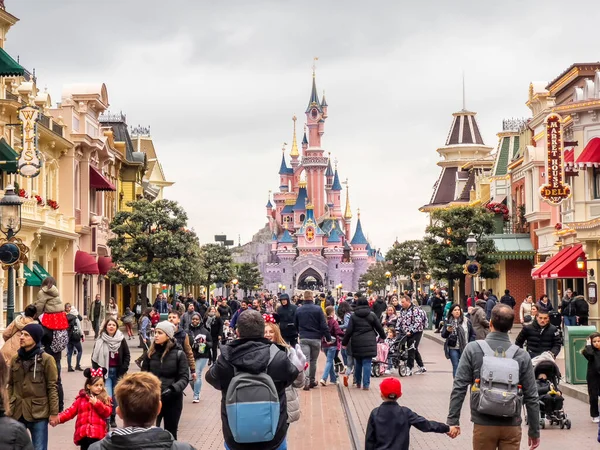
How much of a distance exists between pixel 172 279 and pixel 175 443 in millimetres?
37055

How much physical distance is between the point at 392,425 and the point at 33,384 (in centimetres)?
353

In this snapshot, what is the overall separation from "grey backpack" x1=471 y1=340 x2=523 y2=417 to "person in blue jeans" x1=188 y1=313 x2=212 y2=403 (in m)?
8.99

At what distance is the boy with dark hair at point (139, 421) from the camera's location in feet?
15.9

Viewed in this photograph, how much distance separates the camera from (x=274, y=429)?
288 inches

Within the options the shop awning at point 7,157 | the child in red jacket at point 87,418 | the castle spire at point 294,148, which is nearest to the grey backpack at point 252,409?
the child in red jacket at point 87,418

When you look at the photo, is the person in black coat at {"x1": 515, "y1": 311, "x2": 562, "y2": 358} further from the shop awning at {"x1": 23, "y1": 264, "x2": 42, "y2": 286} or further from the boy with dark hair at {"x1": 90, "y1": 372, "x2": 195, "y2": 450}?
the shop awning at {"x1": 23, "y1": 264, "x2": 42, "y2": 286}

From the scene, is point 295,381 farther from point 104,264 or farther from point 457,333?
point 104,264

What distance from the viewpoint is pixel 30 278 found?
32.3 m

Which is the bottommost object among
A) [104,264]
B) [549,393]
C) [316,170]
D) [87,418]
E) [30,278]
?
[549,393]

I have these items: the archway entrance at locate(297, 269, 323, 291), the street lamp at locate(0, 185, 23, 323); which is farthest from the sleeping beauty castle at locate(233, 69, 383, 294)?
the street lamp at locate(0, 185, 23, 323)

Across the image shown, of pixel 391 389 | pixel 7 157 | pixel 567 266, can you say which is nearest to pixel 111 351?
pixel 391 389

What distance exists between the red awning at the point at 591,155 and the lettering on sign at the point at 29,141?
52.6 feet

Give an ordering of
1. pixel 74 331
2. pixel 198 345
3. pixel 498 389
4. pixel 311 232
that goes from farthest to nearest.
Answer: pixel 311 232 < pixel 74 331 < pixel 198 345 < pixel 498 389

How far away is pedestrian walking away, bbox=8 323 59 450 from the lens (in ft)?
31.0
